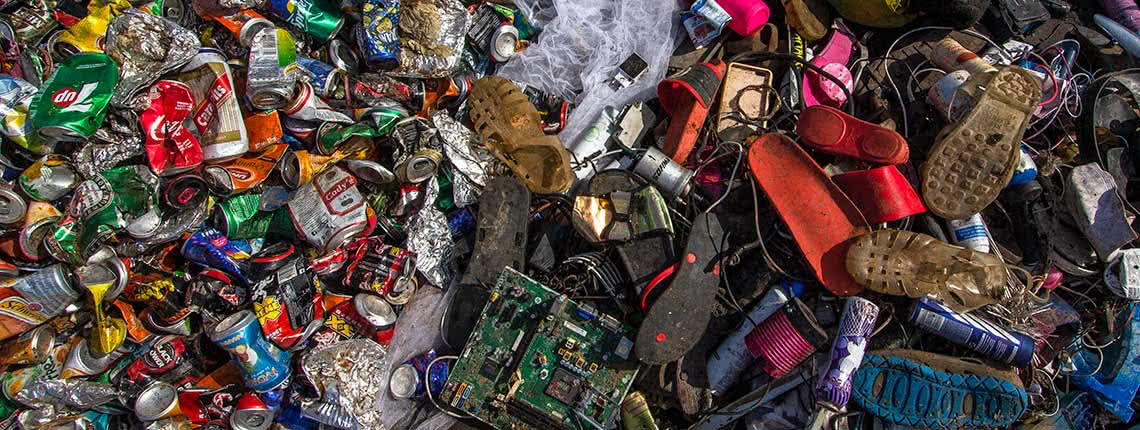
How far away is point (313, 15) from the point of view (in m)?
3.39

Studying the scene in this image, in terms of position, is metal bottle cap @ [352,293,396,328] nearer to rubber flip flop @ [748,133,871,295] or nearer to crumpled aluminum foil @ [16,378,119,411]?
crumpled aluminum foil @ [16,378,119,411]

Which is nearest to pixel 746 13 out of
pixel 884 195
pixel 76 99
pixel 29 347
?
pixel 884 195

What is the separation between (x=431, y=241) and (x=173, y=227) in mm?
1094

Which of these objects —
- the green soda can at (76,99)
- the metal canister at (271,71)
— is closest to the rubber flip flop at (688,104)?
the metal canister at (271,71)

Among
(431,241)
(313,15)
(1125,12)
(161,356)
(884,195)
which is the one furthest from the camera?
(1125,12)

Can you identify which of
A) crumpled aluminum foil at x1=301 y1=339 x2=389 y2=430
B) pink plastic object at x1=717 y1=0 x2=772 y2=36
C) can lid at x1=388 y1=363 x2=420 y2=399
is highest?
pink plastic object at x1=717 y1=0 x2=772 y2=36

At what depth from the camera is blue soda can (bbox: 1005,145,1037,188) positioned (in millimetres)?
3020

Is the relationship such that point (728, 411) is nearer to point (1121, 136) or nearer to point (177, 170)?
point (1121, 136)

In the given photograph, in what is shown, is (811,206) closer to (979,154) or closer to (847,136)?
(847,136)

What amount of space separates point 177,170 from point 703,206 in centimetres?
228

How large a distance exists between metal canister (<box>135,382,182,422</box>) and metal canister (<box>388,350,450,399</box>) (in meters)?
0.87

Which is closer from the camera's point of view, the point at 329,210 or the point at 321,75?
the point at 329,210

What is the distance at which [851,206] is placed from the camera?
2.95 m

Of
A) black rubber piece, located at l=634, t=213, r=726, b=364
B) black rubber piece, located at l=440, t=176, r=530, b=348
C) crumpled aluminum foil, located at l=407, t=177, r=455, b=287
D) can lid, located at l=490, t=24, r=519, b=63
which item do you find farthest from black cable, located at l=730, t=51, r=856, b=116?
crumpled aluminum foil, located at l=407, t=177, r=455, b=287
